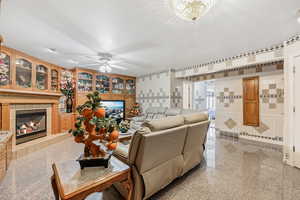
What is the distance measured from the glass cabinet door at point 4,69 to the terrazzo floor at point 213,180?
68.6 inches

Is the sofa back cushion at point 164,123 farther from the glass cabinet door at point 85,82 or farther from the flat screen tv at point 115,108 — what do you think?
the glass cabinet door at point 85,82

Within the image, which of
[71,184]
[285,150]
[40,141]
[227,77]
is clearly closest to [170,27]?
[71,184]

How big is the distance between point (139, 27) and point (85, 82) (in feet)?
12.2

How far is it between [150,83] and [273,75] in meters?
3.99

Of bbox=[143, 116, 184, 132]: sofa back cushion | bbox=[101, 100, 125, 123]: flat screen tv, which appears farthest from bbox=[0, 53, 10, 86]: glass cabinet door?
bbox=[143, 116, 184, 132]: sofa back cushion

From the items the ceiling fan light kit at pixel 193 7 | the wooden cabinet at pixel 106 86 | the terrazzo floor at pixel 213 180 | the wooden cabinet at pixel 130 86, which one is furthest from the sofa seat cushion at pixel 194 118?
the wooden cabinet at pixel 130 86

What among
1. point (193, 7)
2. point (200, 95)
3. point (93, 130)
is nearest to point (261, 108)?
point (200, 95)

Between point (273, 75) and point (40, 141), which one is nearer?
point (40, 141)

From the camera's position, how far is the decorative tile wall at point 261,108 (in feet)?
11.7

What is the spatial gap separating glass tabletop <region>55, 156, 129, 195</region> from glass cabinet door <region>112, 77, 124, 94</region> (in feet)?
15.2

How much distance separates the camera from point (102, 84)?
5418 mm

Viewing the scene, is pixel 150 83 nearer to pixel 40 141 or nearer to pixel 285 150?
pixel 40 141

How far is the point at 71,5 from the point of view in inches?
65.1

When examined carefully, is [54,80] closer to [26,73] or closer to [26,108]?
[26,73]
